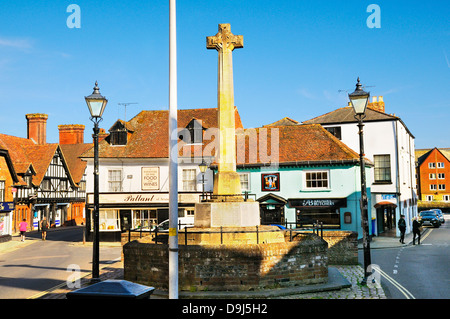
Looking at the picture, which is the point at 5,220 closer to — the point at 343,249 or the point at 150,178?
the point at 150,178

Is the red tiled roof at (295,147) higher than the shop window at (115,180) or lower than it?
higher

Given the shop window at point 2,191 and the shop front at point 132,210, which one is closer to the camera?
the shop front at point 132,210

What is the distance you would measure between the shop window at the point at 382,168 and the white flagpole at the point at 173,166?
2973cm

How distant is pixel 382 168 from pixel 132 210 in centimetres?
2000

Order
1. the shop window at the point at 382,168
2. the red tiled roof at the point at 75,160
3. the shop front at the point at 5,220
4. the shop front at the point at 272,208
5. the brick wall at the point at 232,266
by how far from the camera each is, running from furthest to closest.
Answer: the red tiled roof at the point at 75,160 → the shop window at the point at 382,168 → the shop front at the point at 5,220 → the shop front at the point at 272,208 → the brick wall at the point at 232,266

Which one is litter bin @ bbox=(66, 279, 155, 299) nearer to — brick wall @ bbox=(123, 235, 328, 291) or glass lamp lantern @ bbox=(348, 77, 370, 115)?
brick wall @ bbox=(123, 235, 328, 291)

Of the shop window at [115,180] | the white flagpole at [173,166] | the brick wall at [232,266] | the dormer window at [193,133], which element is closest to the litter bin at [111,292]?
the white flagpole at [173,166]

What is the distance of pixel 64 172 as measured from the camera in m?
48.2

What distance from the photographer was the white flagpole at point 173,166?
7.97 meters

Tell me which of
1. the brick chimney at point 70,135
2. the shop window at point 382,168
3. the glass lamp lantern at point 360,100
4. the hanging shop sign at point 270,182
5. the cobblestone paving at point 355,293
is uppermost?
the brick chimney at point 70,135

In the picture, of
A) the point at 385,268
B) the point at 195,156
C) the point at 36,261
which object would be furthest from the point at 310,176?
the point at 36,261

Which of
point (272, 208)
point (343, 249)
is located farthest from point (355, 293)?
point (272, 208)

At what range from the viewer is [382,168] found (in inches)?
1379

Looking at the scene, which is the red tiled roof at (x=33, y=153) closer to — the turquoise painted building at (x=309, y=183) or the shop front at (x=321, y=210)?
the turquoise painted building at (x=309, y=183)
